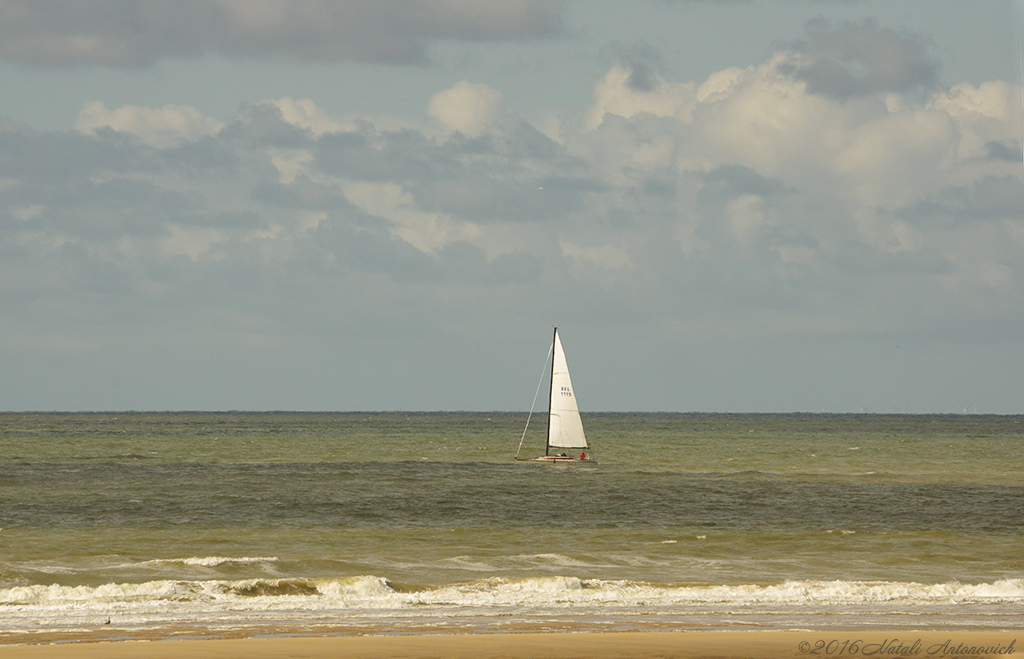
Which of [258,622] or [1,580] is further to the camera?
[1,580]

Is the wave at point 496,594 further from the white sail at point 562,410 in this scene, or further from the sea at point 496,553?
the white sail at point 562,410

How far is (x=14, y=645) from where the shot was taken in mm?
17500

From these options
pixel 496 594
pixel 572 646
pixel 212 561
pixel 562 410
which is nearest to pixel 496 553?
pixel 496 594

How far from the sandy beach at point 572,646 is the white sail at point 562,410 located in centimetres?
6224

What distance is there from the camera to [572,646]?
57.8 ft

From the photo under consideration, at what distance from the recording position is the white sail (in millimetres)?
81625

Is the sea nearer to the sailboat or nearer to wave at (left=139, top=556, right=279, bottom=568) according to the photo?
wave at (left=139, top=556, right=279, bottom=568)

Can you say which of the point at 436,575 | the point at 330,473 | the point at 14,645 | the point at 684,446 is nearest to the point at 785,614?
the point at 436,575

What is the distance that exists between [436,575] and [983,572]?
16.2 m

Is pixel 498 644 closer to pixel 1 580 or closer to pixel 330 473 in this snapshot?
pixel 1 580

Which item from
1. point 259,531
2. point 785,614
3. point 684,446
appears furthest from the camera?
point 684,446

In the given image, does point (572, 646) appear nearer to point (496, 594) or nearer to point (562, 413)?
point (496, 594)

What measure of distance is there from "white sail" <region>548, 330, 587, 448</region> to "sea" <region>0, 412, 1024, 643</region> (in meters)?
12.0

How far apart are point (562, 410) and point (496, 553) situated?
50.8m
